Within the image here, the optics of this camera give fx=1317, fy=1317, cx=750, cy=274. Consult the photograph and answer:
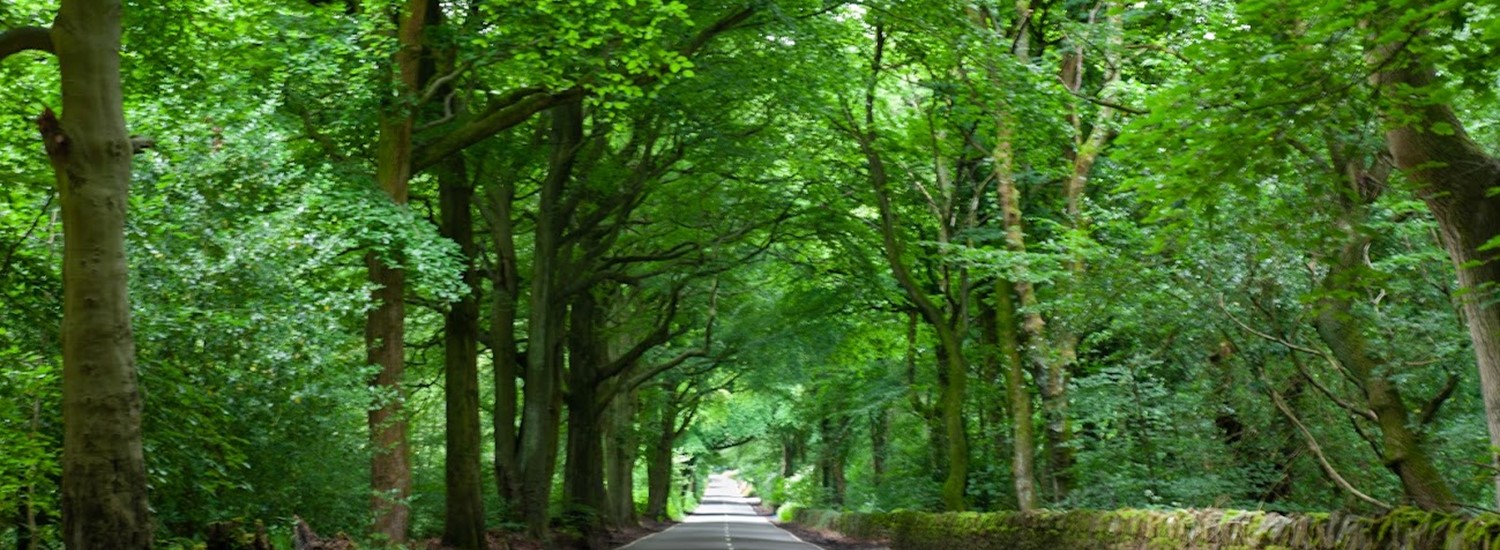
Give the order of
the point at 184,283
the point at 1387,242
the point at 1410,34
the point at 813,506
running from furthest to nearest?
the point at 813,506, the point at 1387,242, the point at 184,283, the point at 1410,34

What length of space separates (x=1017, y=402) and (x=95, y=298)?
15.3 metres

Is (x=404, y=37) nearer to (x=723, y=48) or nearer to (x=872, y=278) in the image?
(x=723, y=48)

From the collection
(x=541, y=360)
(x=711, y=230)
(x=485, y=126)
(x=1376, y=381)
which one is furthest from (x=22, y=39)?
(x=711, y=230)

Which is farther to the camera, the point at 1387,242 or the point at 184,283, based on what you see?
the point at 1387,242

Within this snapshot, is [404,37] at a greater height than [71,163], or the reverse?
[404,37]

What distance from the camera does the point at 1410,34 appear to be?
25.4 ft

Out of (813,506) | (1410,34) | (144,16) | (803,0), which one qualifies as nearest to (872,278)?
(803,0)

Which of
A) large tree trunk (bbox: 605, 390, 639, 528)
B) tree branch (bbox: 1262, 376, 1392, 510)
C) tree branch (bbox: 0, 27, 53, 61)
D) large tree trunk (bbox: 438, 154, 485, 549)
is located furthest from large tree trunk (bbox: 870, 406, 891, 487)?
tree branch (bbox: 0, 27, 53, 61)

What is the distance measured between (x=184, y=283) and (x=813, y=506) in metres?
41.9

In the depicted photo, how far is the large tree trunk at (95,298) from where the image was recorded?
27.0ft

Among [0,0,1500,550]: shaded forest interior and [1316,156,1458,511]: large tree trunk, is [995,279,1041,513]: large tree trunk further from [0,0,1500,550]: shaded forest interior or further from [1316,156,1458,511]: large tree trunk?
[1316,156,1458,511]: large tree trunk

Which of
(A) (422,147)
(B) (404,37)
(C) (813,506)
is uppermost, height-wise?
(B) (404,37)

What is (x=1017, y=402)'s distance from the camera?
21047mm

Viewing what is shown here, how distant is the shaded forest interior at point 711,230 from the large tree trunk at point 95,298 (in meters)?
0.02
